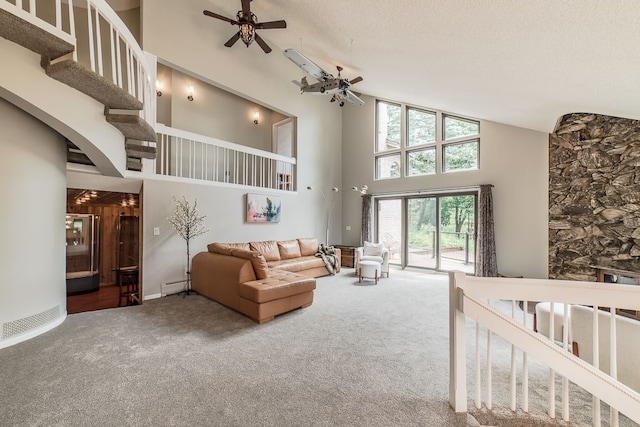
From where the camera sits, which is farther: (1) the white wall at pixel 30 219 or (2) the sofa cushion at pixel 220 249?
(2) the sofa cushion at pixel 220 249

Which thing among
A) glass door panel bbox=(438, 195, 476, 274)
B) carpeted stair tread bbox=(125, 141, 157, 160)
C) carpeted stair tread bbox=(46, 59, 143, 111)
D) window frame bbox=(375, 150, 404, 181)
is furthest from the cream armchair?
carpeted stair tread bbox=(46, 59, 143, 111)

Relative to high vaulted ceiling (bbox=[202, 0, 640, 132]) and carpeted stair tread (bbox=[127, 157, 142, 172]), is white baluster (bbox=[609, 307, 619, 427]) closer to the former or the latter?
high vaulted ceiling (bbox=[202, 0, 640, 132])

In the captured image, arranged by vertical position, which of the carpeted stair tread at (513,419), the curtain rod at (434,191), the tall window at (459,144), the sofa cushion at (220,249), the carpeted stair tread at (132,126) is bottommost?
the carpeted stair tread at (513,419)

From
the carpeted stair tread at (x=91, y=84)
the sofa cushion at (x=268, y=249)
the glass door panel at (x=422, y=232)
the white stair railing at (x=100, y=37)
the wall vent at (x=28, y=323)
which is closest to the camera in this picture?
the white stair railing at (x=100, y=37)

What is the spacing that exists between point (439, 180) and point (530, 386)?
5.20 meters

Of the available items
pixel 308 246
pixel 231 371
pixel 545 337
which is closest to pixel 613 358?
pixel 545 337

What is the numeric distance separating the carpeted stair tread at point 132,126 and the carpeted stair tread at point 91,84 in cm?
11

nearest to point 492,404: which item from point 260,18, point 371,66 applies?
point 371,66

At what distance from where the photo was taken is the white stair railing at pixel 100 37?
2.05 m

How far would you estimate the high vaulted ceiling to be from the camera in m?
2.24

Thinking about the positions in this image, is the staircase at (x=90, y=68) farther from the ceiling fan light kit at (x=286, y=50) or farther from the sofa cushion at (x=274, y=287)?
the sofa cushion at (x=274, y=287)

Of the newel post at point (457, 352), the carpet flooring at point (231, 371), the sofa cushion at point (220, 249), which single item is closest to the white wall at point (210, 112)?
the sofa cushion at point (220, 249)

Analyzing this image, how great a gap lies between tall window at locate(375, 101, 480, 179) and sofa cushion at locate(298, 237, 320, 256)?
2.88 meters

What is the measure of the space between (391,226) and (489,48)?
17.6ft
